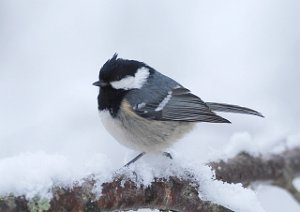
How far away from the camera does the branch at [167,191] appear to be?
63.4 inches

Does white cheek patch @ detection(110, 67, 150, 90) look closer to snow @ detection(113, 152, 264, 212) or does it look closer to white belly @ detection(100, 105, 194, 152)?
white belly @ detection(100, 105, 194, 152)

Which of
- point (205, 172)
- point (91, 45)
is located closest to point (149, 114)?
point (205, 172)

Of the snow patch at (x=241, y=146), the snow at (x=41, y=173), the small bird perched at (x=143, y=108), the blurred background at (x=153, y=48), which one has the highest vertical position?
→ the blurred background at (x=153, y=48)

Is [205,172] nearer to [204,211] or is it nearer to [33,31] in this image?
[204,211]

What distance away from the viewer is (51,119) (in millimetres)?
4281

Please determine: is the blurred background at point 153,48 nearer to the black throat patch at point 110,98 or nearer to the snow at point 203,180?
the black throat patch at point 110,98

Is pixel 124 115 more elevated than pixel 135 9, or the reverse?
pixel 135 9

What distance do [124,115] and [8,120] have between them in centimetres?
253

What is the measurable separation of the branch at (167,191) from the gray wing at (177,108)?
0.29 meters

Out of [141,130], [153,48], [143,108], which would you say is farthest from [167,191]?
[153,48]

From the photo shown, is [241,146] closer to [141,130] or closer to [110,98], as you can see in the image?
[141,130]

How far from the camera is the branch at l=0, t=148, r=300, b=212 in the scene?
1.61m

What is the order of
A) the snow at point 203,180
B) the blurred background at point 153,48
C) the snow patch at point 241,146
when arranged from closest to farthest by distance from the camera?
the snow at point 203,180 → the snow patch at point 241,146 → the blurred background at point 153,48

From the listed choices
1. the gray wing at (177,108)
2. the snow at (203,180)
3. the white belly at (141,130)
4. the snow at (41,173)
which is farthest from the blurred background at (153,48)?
the snow at (41,173)
